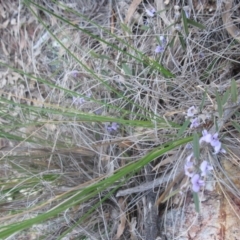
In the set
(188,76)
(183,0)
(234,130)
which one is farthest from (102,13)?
(234,130)

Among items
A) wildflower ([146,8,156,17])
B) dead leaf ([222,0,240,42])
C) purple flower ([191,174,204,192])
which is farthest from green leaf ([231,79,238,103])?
wildflower ([146,8,156,17])

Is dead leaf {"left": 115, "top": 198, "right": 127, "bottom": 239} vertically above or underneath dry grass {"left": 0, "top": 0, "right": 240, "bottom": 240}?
underneath

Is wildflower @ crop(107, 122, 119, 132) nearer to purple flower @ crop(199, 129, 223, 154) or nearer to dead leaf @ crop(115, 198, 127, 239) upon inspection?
dead leaf @ crop(115, 198, 127, 239)

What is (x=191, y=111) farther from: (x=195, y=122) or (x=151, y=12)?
(x=151, y=12)

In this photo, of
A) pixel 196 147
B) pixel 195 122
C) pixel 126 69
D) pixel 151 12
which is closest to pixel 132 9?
pixel 151 12

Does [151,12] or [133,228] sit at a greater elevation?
[151,12]

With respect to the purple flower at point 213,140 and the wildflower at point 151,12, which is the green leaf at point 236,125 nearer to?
the purple flower at point 213,140

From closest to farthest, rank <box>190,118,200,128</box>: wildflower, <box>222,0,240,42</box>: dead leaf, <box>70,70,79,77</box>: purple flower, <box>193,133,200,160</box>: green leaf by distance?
<box>193,133,200,160</box>: green leaf
<box>190,118,200,128</box>: wildflower
<box>222,0,240,42</box>: dead leaf
<box>70,70,79,77</box>: purple flower

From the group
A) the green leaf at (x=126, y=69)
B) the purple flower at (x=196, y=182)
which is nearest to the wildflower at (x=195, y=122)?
the purple flower at (x=196, y=182)

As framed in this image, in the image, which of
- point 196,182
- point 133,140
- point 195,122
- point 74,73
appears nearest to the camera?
point 196,182

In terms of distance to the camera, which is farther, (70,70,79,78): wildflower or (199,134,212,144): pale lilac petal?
(70,70,79,78): wildflower

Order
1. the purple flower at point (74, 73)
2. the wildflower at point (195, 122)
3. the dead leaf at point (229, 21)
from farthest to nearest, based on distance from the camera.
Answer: the purple flower at point (74, 73) → the dead leaf at point (229, 21) → the wildflower at point (195, 122)
